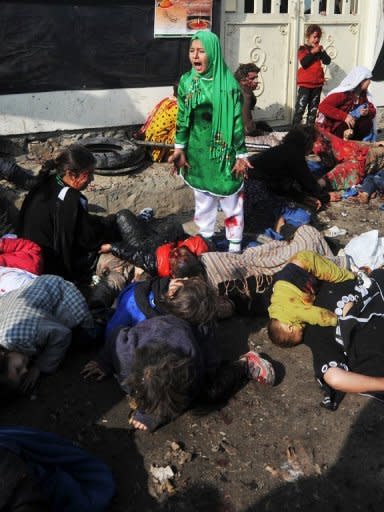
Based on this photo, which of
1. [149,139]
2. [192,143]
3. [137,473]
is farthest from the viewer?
[149,139]

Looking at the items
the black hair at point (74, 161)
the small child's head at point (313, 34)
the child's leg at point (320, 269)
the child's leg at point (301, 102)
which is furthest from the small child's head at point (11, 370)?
the small child's head at point (313, 34)

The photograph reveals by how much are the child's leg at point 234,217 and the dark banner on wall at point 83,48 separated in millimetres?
2609

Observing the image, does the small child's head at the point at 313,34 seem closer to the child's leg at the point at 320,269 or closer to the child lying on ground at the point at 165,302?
the child's leg at the point at 320,269

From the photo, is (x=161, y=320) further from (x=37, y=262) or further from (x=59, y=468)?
(x=37, y=262)

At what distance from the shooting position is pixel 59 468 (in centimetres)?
248

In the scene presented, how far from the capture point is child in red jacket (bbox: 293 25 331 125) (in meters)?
7.73

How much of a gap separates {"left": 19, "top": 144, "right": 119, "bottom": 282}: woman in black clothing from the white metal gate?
3.89 metres

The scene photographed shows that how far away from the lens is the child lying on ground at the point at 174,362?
2768mm

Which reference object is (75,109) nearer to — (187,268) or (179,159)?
(179,159)

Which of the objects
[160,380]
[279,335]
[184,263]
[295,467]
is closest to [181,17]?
[184,263]

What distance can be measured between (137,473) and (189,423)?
455 mm

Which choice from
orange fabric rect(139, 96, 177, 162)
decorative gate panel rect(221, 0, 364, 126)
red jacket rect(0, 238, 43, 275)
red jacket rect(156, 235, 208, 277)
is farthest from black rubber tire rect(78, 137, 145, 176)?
decorative gate panel rect(221, 0, 364, 126)

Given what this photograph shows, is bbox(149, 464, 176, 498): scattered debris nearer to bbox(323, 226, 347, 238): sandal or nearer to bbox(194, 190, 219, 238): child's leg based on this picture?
bbox(194, 190, 219, 238): child's leg

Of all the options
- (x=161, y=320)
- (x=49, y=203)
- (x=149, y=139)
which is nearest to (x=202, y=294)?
(x=161, y=320)
